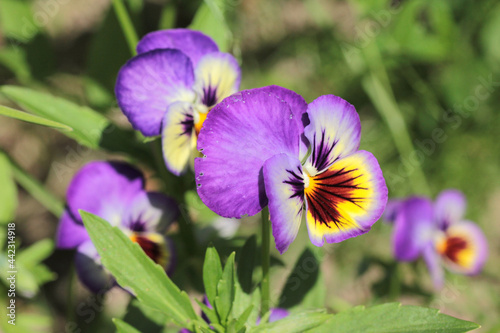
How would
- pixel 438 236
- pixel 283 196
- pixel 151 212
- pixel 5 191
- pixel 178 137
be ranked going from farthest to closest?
pixel 438 236, pixel 5 191, pixel 151 212, pixel 178 137, pixel 283 196

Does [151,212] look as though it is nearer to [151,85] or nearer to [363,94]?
[151,85]

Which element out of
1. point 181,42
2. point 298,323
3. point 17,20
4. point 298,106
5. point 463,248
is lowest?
point 463,248

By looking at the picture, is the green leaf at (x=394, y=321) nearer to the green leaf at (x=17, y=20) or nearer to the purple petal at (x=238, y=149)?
the purple petal at (x=238, y=149)

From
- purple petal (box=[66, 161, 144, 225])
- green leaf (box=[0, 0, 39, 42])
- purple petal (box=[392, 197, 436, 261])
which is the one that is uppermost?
green leaf (box=[0, 0, 39, 42])

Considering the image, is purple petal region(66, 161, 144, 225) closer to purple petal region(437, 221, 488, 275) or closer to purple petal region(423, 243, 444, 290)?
purple petal region(423, 243, 444, 290)

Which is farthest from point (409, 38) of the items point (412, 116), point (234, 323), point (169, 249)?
point (234, 323)

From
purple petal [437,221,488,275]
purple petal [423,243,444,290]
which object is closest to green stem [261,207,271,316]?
purple petal [423,243,444,290]

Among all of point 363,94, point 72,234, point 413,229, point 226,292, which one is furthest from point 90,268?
point 363,94
